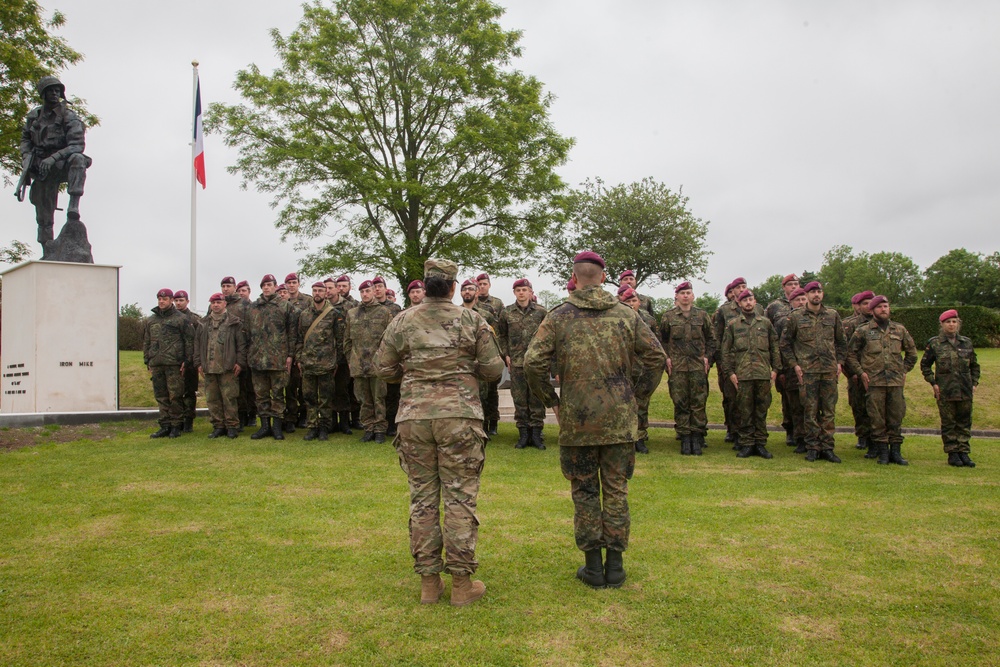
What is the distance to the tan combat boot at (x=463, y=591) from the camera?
3.99 m

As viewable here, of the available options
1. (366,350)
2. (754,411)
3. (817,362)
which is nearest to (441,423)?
(366,350)

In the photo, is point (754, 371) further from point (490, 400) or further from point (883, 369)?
point (490, 400)

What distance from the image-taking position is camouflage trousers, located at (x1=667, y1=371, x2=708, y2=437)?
373 inches

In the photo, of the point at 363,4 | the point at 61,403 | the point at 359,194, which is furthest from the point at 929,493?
the point at 363,4

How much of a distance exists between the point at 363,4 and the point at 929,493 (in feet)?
78.4

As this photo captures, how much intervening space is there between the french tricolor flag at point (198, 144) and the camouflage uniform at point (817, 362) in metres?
19.5

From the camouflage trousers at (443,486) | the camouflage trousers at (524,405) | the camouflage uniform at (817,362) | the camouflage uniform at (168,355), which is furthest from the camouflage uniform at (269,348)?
the camouflage uniform at (817,362)

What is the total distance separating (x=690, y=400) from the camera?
31.6 ft

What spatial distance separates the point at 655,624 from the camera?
3.71m

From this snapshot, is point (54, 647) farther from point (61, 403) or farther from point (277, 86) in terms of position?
point (277, 86)

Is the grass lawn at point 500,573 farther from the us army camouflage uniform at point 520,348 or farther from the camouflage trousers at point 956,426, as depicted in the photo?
the us army camouflage uniform at point 520,348

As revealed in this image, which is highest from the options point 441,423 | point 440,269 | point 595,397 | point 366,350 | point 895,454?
point 440,269

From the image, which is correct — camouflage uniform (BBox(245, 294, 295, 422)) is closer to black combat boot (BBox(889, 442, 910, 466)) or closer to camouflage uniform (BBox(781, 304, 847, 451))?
camouflage uniform (BBox(781, 304, 847, 451))

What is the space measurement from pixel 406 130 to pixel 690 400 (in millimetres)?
19972
